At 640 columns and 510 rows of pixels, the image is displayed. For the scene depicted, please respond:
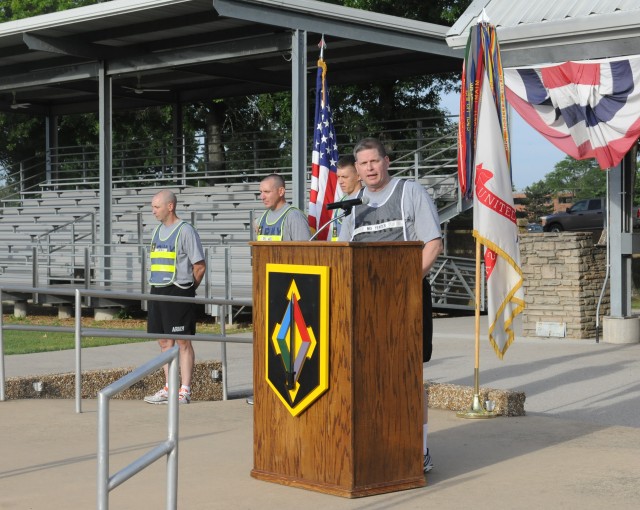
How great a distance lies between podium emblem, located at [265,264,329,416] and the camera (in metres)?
5.82

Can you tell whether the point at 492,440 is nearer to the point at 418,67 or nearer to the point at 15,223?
the point at 418,67

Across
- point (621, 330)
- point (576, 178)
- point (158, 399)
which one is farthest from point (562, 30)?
point (576, 178)

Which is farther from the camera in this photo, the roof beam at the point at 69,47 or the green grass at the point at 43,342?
the roof beam at the point at 69,47

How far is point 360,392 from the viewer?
5738mm

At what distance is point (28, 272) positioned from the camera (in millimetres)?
23844

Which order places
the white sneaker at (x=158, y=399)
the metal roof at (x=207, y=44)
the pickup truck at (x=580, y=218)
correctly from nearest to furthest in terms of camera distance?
1. the white sneaker at (x=158, y=399)
2. the metal roof at (x=207, y=44)
3. the pickup truck at (x=580, y=218)

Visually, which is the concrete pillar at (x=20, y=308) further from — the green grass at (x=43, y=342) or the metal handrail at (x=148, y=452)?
the metal handrail at (x=148, y=452)

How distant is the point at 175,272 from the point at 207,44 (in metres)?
12.3

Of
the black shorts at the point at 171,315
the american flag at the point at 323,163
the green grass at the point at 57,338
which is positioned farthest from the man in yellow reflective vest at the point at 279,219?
the green grass at the point at 57,338

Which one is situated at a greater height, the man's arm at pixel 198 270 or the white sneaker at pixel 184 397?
the man's arm at pixel 198 270

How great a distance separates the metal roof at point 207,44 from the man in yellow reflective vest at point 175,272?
27.5 ft

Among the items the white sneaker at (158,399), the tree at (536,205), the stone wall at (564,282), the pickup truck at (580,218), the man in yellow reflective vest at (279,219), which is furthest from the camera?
the tree at (536,205)

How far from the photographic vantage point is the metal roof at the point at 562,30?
1382 centimetres

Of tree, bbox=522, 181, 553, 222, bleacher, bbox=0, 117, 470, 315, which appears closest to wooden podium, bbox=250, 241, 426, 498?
bleacher, bbox=0, 117, 470, 315
